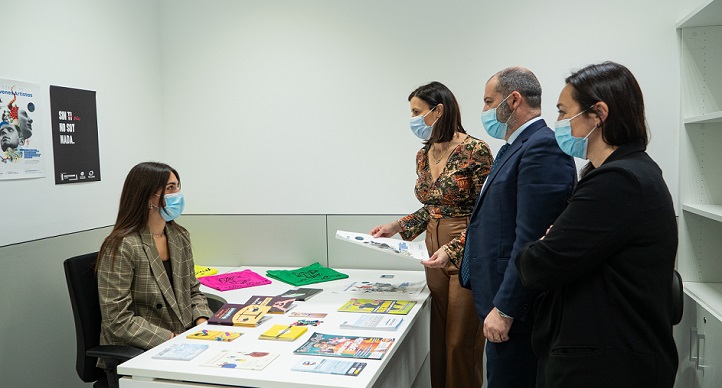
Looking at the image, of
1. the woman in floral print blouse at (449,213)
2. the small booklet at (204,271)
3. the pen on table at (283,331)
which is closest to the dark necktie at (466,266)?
the woman in floral print blouse at (449,213)

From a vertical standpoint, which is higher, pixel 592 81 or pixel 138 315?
pixel 592 81

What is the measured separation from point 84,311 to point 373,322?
1.07 m

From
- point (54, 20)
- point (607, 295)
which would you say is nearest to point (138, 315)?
point (54, 20)

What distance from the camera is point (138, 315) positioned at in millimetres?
2248

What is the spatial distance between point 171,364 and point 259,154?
177 cm

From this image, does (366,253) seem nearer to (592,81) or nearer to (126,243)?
(126,243)

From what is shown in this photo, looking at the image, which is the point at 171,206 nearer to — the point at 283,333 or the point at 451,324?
the point at 283,333

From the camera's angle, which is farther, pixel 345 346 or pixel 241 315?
pixel 241 315

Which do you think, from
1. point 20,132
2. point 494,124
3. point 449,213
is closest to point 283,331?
point 449,213

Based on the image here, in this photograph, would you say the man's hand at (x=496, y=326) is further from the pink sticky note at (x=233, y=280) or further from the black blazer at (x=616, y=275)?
the pink sticky note at (x=233, y=280)

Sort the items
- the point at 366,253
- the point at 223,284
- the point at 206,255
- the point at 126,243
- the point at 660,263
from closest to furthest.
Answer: the point at 660,263 < the point at 126,243 < the point at 223,284 < the point at 366,253 < the point at 206,255

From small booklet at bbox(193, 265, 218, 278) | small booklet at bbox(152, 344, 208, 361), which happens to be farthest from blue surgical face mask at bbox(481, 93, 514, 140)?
small booklet at bbox(193, 265, 218, 278)

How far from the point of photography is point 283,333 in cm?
200

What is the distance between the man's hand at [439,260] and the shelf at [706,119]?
46.2 inches
